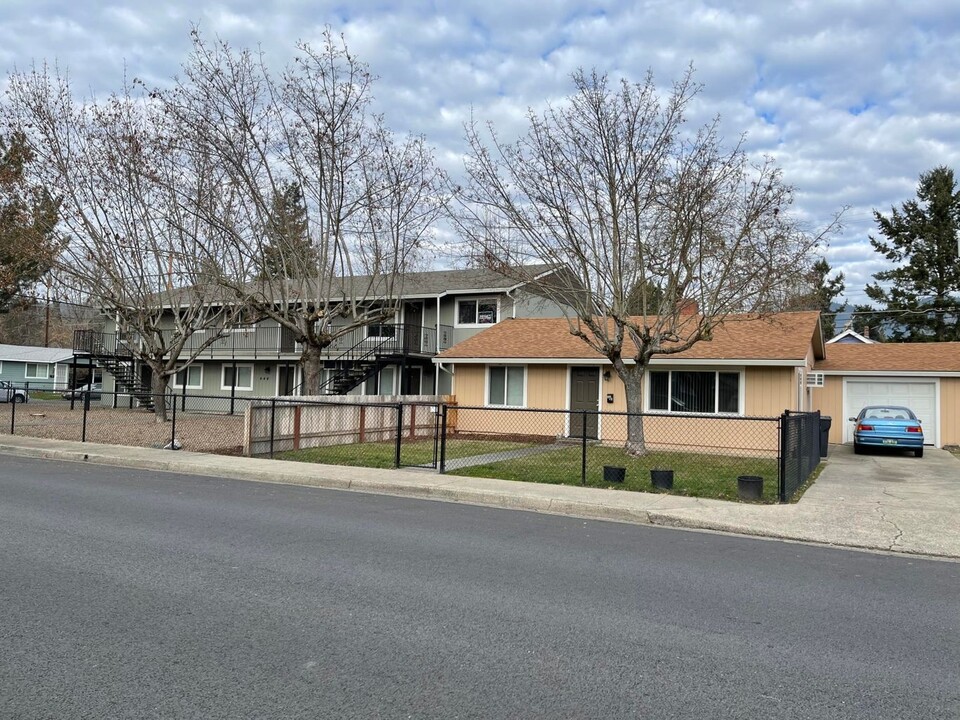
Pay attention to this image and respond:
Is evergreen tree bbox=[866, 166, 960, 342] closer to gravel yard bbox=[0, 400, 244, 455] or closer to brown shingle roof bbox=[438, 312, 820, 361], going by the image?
brown shingle roof bbox=[438, 312, 820, 361]

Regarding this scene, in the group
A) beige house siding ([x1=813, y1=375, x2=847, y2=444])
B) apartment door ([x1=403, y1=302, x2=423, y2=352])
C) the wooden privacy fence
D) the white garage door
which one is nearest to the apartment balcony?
apartment door ([x1=403, y1=302, x2=423, y2=352])

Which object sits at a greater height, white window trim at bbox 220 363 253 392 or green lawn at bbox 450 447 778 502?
white window trim at bbox 220 363 253 392

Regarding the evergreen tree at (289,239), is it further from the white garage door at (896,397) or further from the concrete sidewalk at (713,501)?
the white garage door at (896,397)

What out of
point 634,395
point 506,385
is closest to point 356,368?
point 506,385

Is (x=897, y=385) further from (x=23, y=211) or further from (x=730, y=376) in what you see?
(x=23, y=211)

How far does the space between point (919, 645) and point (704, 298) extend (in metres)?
12.6

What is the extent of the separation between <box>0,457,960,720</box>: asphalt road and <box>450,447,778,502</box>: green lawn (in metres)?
3.31

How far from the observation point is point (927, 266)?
140 ft

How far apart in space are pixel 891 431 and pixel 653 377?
20.8 ft

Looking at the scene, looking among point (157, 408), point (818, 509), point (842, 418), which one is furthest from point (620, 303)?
point (157, 408)

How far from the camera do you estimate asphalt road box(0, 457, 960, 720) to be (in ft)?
12.3

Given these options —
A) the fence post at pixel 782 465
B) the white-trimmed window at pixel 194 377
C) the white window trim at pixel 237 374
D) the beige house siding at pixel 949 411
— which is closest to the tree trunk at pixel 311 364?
the fence post at pixel 782 465

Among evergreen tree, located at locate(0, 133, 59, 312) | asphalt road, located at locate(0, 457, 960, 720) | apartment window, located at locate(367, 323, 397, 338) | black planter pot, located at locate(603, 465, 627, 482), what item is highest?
evergreen tree, located at locate(0, 133, 59, 312)

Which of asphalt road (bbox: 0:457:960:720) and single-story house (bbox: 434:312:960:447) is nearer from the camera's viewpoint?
asphalt road (bbox: 0:457:960:720)
